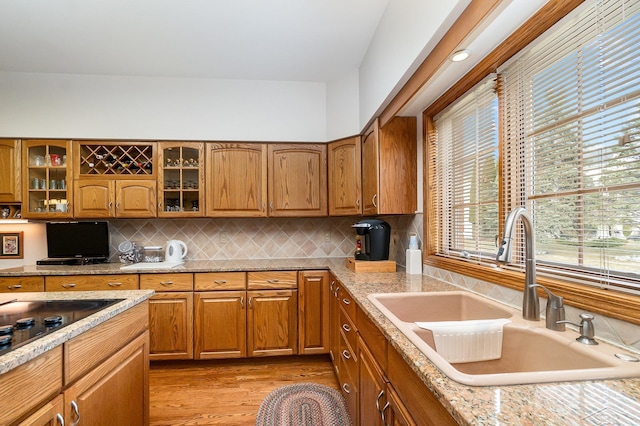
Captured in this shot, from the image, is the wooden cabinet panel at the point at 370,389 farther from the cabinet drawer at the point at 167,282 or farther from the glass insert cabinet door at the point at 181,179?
the glass insert cabinet door at the point at 181,179

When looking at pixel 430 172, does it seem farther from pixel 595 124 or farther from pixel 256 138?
pixel 256 138

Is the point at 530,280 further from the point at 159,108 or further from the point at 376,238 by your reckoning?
the point at 159,108

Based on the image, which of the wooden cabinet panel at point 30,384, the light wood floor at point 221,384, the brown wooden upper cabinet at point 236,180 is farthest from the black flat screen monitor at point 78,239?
the wooden cabinet panel at point 30,384

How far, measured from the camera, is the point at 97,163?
2.84 m

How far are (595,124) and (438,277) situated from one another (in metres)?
1.17

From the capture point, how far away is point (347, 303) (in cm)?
185

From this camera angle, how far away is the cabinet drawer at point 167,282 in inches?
99.8

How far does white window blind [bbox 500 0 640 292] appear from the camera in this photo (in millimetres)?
883

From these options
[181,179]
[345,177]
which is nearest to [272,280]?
[345,177]

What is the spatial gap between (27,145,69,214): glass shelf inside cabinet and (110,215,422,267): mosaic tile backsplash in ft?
1.57

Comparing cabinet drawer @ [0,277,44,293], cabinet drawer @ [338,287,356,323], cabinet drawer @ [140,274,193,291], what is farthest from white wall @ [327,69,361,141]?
cabinet drawer @ [0,277,44,293]

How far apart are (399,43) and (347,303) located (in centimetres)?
155

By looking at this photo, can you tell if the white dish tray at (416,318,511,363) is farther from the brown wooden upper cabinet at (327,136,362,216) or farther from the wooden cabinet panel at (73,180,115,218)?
the wooden cabinet panel at (73,180,115,218)

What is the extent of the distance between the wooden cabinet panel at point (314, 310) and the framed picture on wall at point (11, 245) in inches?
110
